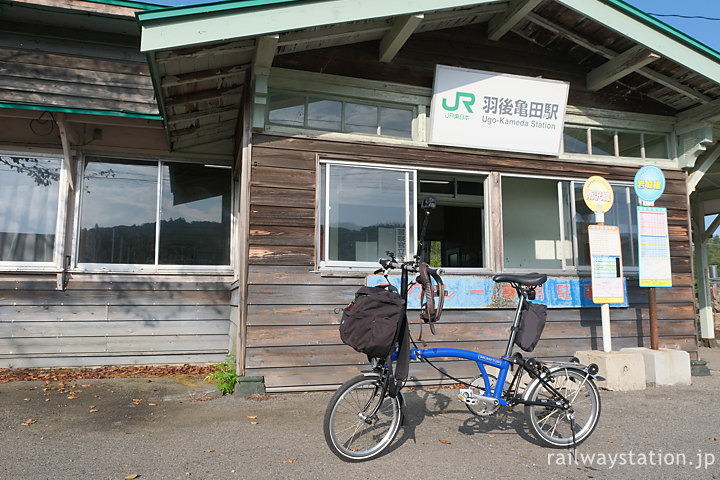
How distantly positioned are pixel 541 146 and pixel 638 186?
4.20 feet

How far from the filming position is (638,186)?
20.9ft

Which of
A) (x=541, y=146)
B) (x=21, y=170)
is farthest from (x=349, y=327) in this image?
(x=21, y=170)

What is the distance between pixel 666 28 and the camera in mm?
5805

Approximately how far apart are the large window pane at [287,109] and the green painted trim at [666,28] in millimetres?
3625

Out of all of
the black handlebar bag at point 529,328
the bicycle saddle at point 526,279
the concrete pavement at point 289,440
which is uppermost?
the bicycle saddle at point 526,279

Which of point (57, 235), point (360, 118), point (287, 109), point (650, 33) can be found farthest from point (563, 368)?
point (57, 235)

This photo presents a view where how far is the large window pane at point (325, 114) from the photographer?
5914 mm

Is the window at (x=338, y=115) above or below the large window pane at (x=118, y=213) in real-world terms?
above

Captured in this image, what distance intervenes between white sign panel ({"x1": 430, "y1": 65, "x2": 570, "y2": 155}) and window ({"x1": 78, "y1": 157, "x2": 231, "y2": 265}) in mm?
3455

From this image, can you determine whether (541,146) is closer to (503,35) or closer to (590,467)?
(503,35)

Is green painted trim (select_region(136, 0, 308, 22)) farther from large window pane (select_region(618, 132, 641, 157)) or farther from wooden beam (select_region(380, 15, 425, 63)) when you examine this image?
large window pane (select_region(618, 132, 641, 157))

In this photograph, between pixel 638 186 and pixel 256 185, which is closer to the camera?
pixel 256 185

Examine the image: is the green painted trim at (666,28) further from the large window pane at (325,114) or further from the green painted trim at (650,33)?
the large window pane at (325,114)

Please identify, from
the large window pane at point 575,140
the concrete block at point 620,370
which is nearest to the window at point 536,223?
the large window pane at point 575,140
